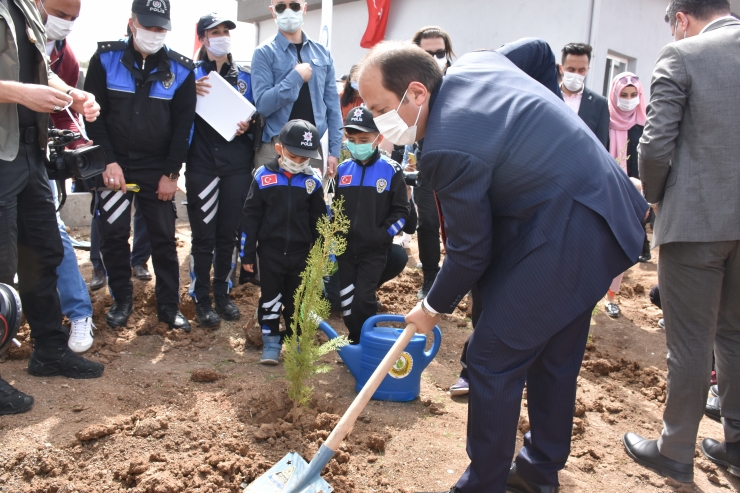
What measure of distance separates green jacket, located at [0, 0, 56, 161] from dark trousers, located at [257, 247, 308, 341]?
1.57 meters

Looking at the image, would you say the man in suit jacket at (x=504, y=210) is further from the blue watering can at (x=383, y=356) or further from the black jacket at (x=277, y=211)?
the black jacket at (x=277, y=211)

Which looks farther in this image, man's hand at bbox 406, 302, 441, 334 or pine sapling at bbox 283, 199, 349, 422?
pine sapling at bbox 283, 199, 349, 422

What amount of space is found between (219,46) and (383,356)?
2914 millimetres

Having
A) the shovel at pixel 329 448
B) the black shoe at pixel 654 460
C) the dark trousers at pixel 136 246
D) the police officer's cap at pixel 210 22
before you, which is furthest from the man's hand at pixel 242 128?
the black shoe at pixel 654 460

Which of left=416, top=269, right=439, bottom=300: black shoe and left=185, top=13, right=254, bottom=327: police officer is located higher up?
left=185, top=13, right=254, bottom=327: police officer

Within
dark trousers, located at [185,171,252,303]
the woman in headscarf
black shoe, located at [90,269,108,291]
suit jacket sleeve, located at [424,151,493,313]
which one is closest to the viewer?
suit jacket sleeve, located at [424,151,493,313]

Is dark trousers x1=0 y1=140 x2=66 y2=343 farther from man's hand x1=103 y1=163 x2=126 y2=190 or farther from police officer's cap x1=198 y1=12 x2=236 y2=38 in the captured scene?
police officer's cap x1=198 y1=12 x2=236 y2=38

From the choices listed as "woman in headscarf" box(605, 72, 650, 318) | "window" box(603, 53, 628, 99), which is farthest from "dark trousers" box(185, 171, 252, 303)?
"window" box(603, 53, 628, 99)

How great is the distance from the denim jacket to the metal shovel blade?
114 inches

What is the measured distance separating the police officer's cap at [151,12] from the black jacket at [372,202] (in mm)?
1604

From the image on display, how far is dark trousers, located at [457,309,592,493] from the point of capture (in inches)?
98.4

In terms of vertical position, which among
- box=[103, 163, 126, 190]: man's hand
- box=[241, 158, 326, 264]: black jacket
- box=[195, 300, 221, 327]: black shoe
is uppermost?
box=[103, 163, 126, 190]: man's hand

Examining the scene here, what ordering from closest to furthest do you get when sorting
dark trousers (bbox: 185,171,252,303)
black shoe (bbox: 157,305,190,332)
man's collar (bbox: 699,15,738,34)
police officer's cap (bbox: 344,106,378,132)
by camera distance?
man's collar (bbox: 699,15,738,34) < police officer's cap (bbox: 344,106,378,132) < black shoe (bbox: 157,305,190,332) < dark trousers (bbox: 185,171,252,303)

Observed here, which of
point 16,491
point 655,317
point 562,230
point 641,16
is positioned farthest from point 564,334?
point 641,16
